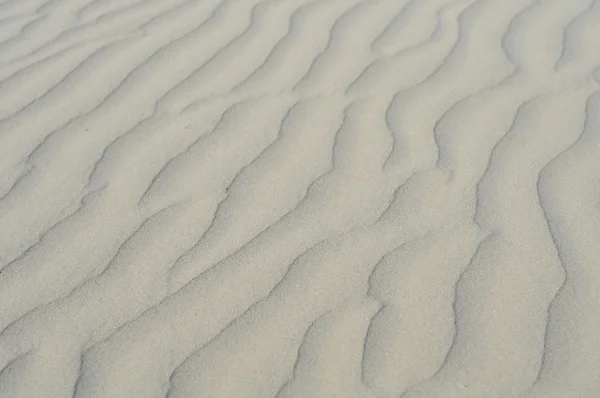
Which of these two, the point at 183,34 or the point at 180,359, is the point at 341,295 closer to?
the point at 180,359

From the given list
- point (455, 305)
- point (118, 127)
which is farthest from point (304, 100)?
point (455, 305)

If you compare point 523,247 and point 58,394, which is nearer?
point 58,394

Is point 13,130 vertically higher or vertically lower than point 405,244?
higher

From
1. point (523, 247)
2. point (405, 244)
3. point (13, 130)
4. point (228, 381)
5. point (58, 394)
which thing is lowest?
point (523, 247)

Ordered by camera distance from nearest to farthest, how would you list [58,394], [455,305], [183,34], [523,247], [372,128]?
1. [58,394]
2. [455,305]
3. [523,247]
4. [372,128]
5. [183,34]

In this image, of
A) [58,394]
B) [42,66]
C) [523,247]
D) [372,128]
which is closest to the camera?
[58,394]

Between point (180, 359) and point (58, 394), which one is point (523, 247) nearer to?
point (180, 359)
